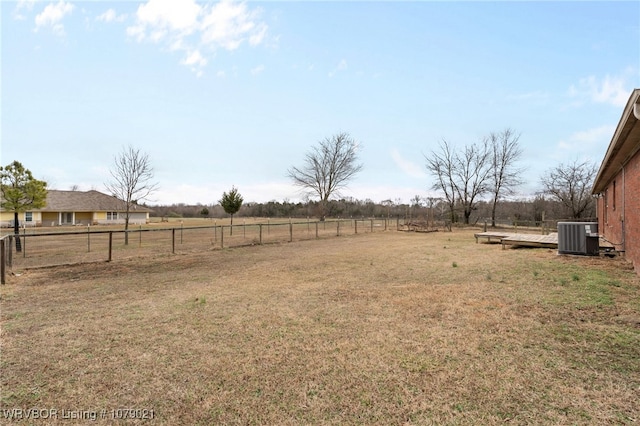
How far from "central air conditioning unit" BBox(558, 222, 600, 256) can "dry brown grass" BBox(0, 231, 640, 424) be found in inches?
144

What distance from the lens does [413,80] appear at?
1485 cm

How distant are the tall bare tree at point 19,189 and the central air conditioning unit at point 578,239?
2460 cm

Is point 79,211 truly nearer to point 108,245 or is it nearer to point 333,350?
point 108,245

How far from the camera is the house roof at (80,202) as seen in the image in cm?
4272

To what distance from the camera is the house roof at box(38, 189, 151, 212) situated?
1682 inches

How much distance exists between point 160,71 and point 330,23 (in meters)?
7.17

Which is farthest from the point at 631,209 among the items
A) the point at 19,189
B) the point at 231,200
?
the point at 231,200

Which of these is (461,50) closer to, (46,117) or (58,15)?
(58,15)

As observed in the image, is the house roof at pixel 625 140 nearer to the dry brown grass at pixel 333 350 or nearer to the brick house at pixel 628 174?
the brick house at pixel 628 174

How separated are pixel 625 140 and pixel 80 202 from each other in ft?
184

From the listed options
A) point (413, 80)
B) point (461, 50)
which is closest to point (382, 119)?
point (413, 80)

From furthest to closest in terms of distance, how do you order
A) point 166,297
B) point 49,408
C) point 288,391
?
1. point 166,297
2. point 288,391
3. point 49,408

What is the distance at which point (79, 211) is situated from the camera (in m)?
44.1

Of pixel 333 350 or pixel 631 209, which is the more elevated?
pixel 631 209
